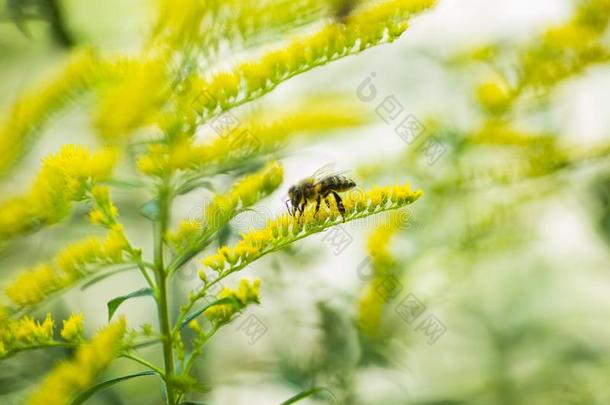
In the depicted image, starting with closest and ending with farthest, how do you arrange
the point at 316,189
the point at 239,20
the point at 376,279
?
the point at 239,20, the point at 316,189, the point at 376,279

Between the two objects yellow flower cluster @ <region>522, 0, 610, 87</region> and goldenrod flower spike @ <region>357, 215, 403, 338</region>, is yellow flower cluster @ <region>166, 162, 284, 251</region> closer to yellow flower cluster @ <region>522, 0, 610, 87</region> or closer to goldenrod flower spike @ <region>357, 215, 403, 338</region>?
goldenrod flower spike @ <region>357, 215, 403, 338</region>

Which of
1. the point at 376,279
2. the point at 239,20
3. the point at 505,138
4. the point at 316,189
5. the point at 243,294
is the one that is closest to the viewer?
the point at 243,294

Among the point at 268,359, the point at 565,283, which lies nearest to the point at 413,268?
the point at 268,359

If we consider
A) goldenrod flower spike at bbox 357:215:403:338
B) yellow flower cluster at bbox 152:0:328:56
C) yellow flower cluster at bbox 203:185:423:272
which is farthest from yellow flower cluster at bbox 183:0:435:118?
goldenrod flower spike at bbox 357:215:403:338

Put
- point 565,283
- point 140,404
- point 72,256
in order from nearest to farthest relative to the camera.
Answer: point 72,256 → point 140,404 → point 565,283

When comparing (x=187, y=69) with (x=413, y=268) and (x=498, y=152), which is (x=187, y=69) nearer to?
(x=413, y=268)

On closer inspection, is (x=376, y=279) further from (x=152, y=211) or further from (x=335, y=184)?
(x=152, y=211)

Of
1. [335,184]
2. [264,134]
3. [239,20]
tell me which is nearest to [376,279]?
[335,184]
